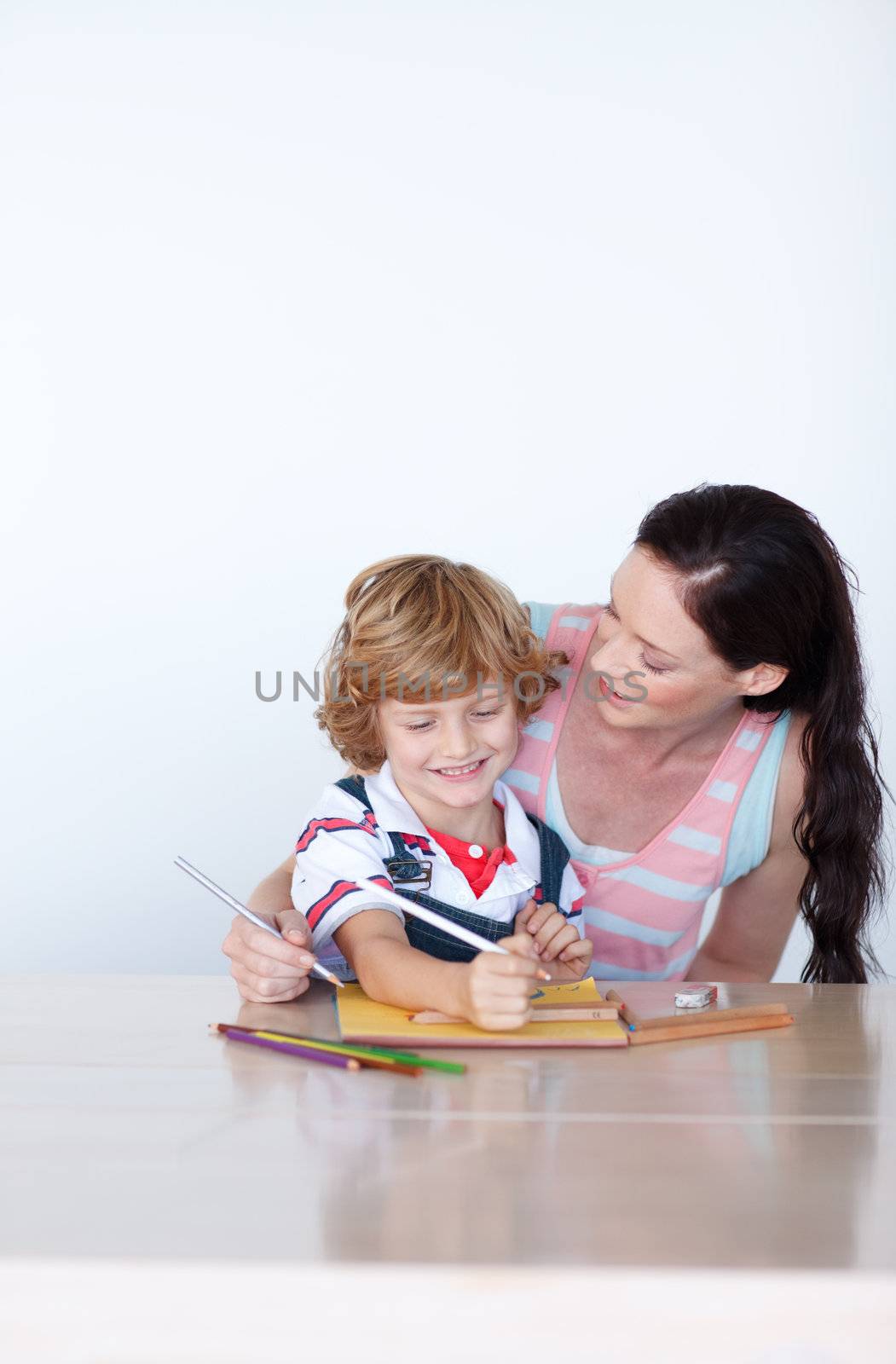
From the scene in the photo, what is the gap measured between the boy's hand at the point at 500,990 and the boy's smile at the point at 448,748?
0.43 meters

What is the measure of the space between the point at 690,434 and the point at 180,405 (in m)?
1.09

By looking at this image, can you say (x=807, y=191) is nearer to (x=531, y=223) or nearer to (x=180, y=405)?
(x=531, y=223)

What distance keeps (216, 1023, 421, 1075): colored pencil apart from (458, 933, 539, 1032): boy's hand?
10cm

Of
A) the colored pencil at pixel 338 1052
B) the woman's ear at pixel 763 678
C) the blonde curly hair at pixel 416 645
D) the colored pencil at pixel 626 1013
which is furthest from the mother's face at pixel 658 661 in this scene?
the colored pencil at pixel 338 1052

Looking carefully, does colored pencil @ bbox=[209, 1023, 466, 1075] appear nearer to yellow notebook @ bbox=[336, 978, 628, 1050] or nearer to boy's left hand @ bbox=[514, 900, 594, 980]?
yellow notebook @ bbox=[336, 978, 628, 1050]

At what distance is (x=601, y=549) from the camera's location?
2.82m

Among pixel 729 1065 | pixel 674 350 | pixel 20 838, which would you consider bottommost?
pixel 20 838

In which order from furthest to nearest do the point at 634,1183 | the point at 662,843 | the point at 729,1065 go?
the point at 662,843 → the point at 729,1065 → the point at 634,1183

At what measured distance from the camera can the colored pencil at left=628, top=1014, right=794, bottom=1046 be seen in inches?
43.2

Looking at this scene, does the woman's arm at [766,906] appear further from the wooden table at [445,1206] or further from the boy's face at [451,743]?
the wooden table at [445,1206]

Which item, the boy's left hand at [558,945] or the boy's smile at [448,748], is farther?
the boy's smile at [448,748]

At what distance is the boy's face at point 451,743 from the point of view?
1.50m

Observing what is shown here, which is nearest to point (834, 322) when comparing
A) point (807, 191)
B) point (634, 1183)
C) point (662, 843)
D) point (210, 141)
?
point (807, 191)

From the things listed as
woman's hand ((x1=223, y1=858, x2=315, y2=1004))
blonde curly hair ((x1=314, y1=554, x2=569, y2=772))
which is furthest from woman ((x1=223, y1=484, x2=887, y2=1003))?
Answer: woman's hand ((x1=223, y1=858, x2=315, y2=1004))
